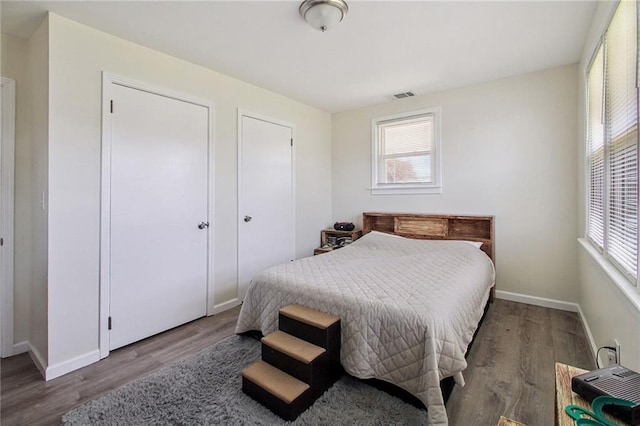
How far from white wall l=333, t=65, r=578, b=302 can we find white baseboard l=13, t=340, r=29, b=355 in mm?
4041

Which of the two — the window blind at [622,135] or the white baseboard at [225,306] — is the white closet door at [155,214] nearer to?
the white baseboard at [225,306]

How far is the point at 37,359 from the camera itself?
2.21 metres

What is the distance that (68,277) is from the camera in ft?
6.99

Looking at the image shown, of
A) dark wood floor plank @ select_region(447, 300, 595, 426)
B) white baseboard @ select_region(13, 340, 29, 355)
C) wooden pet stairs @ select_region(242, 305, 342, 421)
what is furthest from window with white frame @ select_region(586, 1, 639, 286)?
white baseboard @ select_region(13, 340, 29, 355)

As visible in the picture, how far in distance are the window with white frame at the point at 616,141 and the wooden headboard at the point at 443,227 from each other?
3.40 feet

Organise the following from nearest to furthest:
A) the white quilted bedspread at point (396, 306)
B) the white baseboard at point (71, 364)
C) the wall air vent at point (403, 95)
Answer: the white quilted bedspread at point (396, 306)
the white baseboard at point (71, 364)
the wall air vent at point (403, 95)

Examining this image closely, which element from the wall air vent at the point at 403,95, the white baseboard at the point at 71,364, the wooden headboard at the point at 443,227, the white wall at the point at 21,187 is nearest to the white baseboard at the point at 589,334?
the wooden headboard at the point at 443,227

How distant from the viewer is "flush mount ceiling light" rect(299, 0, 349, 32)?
6.31ft

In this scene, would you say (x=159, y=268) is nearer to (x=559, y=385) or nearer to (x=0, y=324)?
(x=0, y=324)

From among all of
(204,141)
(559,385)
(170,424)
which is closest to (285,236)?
(204,141)

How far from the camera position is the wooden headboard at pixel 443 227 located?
3405 millimetres

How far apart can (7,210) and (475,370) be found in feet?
A: 11.9

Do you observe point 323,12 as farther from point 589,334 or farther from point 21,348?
point 21,348

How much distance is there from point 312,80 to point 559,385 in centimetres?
318
